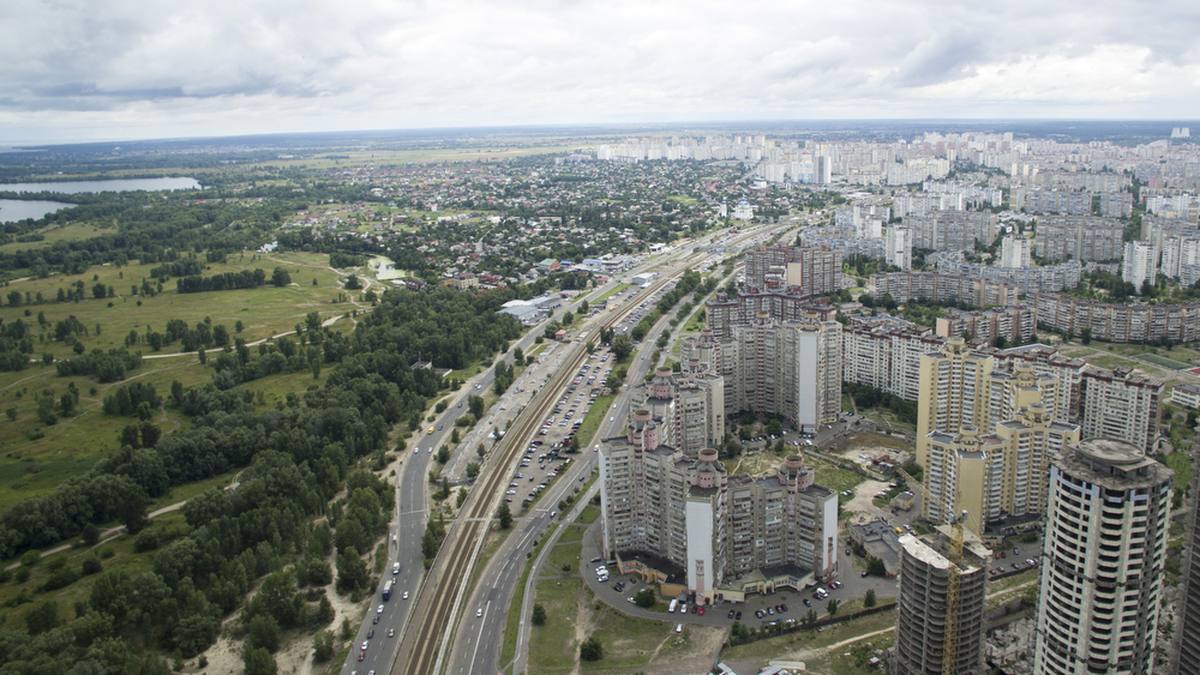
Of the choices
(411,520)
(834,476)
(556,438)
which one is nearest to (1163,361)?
(834,476)

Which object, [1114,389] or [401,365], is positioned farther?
[401,365]

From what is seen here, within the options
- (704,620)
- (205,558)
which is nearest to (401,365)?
(205,558)

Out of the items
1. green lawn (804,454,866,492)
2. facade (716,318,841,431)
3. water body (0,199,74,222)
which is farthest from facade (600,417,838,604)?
water body (0,199,74,222)

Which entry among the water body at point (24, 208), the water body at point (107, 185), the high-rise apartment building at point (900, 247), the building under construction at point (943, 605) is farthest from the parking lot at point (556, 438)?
the water body at point (107, 185)

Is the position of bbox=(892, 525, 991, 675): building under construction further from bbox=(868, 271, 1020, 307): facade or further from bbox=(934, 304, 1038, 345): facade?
bbox=(868, 271, 1020, 307): facade

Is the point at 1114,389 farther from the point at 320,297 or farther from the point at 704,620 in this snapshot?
the point at 320,297

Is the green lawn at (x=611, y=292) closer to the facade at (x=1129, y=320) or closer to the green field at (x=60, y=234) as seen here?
the facade at (x=1129, y=320)
